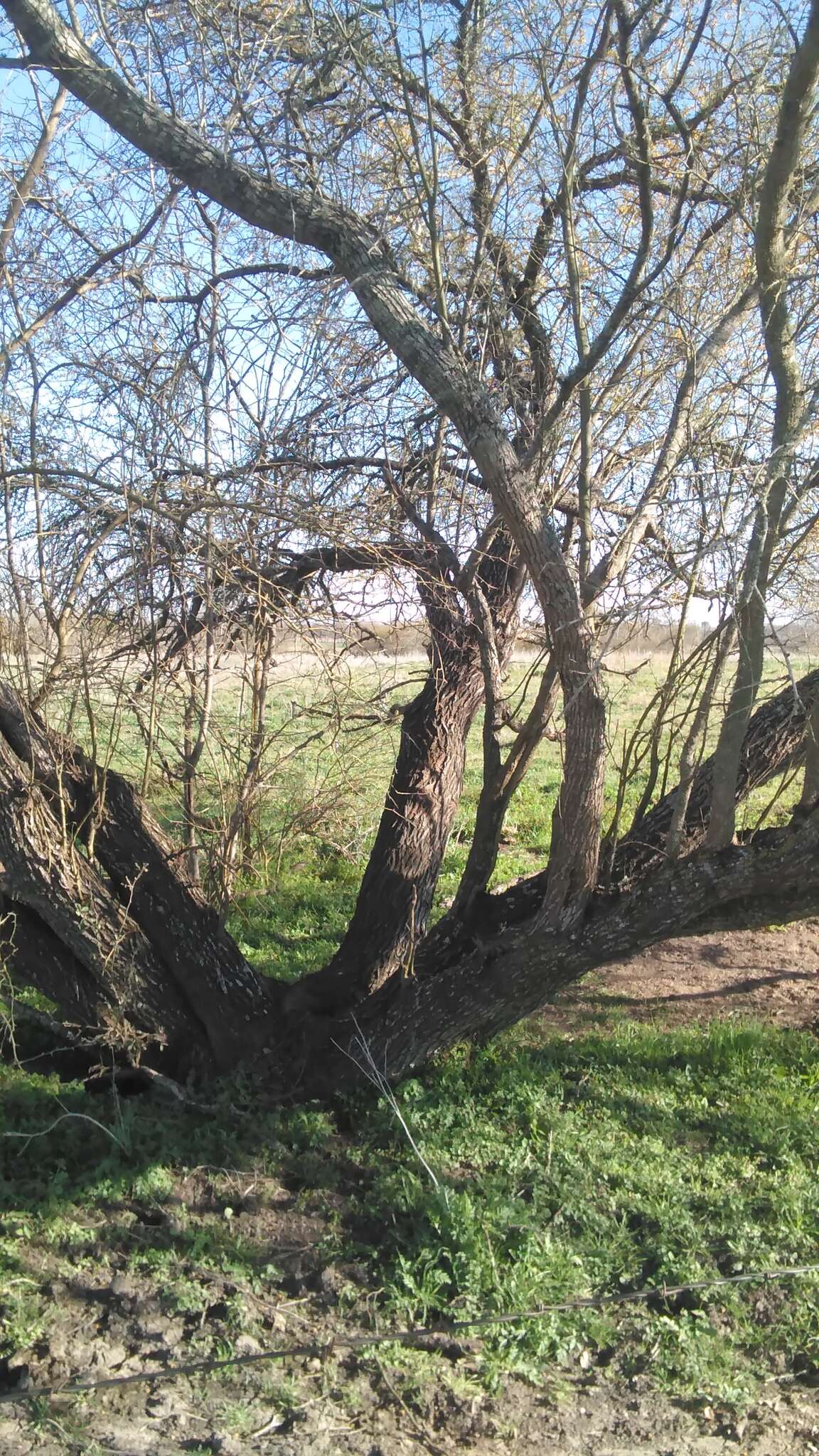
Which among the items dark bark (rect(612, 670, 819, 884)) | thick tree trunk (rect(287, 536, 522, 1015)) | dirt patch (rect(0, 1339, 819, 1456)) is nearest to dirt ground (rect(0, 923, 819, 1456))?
dirt patch (rect(0, 1339, 819, 1456))

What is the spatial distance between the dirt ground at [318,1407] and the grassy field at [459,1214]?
0.05 feet

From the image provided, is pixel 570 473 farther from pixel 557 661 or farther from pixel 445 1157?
pixel 445 1157

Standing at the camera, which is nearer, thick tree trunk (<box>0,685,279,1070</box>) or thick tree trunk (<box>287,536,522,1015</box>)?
thick tree trunk (<box>0,685,279,1070</box>)

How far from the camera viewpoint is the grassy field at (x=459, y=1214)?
3584mm

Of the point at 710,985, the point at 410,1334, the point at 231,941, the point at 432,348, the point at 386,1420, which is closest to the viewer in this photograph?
the point at 386,1420

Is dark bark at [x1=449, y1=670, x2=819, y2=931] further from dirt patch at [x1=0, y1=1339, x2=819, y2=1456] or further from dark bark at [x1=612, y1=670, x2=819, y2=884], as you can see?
dirt patch at [x1=0, y1=1339, x2=819, y2=1456]

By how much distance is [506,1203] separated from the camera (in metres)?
4.12

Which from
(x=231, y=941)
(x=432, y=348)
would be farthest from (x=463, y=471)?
(x=231, y=941)

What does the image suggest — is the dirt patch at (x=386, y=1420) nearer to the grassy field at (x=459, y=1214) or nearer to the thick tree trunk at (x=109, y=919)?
the grassy field at (x=459, y=1214)

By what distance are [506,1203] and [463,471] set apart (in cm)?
338

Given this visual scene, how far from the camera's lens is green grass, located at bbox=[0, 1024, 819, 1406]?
3.65 m

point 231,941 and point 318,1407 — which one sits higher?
point 231,941

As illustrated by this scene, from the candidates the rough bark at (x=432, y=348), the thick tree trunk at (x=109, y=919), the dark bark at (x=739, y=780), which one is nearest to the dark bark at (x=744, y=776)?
the dark bark at (x=739, y=780)

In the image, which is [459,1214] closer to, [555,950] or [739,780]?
[555,950]
